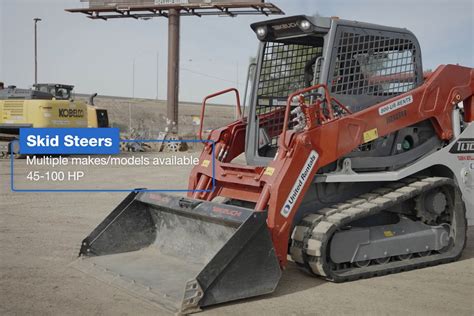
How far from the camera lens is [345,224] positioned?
604cm

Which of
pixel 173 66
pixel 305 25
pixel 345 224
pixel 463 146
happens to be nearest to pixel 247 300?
pixel 345 224

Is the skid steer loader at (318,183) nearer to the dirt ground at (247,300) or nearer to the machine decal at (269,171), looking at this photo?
the machine decal at (269,171)

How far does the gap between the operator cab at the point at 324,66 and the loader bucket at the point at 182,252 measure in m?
1.07

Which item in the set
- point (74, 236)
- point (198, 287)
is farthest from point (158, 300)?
point (74, 236)

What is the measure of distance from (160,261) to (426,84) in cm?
365

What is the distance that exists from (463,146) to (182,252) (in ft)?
11.8

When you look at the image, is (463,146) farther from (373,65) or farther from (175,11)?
(175,11)

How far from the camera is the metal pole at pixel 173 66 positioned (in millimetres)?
30344

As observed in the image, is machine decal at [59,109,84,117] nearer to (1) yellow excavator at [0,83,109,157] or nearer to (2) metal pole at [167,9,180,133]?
(1) yellow excavator at [0,83,109,157]

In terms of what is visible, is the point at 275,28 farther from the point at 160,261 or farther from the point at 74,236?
the point at 74,236

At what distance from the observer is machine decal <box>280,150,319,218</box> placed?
18.6 ft

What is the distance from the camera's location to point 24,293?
5.45 meters
